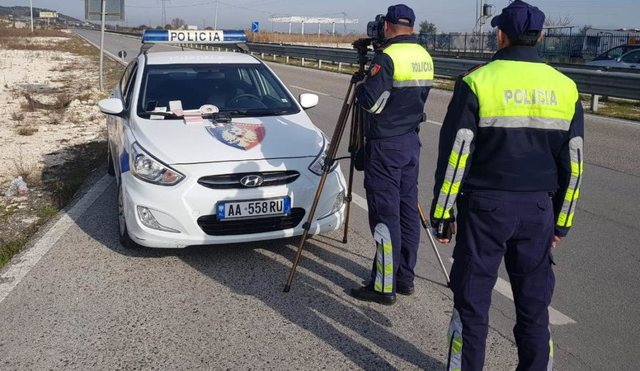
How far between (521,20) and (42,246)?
4279 mm

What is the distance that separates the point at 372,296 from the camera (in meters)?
4.15

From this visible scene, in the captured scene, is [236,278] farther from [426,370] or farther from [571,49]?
[571,49]

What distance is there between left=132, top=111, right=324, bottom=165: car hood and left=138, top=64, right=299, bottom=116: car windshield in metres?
0.36

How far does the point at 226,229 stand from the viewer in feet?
15.4

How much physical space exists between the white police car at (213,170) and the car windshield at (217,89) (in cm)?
2

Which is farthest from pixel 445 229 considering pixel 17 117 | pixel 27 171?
pixel 17 117

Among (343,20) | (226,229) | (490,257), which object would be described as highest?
(343,20)

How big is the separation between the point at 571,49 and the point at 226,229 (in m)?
35.5

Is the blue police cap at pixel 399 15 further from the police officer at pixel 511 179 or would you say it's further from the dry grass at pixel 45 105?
the dry grass at pixel 45 105

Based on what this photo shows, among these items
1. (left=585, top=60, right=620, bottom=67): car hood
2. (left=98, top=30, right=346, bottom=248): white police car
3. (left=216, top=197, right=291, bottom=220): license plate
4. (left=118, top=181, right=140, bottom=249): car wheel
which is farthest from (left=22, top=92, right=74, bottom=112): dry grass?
(left=585, top=60, right=620, bottom=67): car hood

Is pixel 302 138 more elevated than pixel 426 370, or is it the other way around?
pixel 302 138

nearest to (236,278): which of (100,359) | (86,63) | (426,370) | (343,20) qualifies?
(100,359)

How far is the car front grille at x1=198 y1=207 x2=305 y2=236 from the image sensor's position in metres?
4.64

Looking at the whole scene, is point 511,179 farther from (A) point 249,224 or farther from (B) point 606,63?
(B) point 606,63
